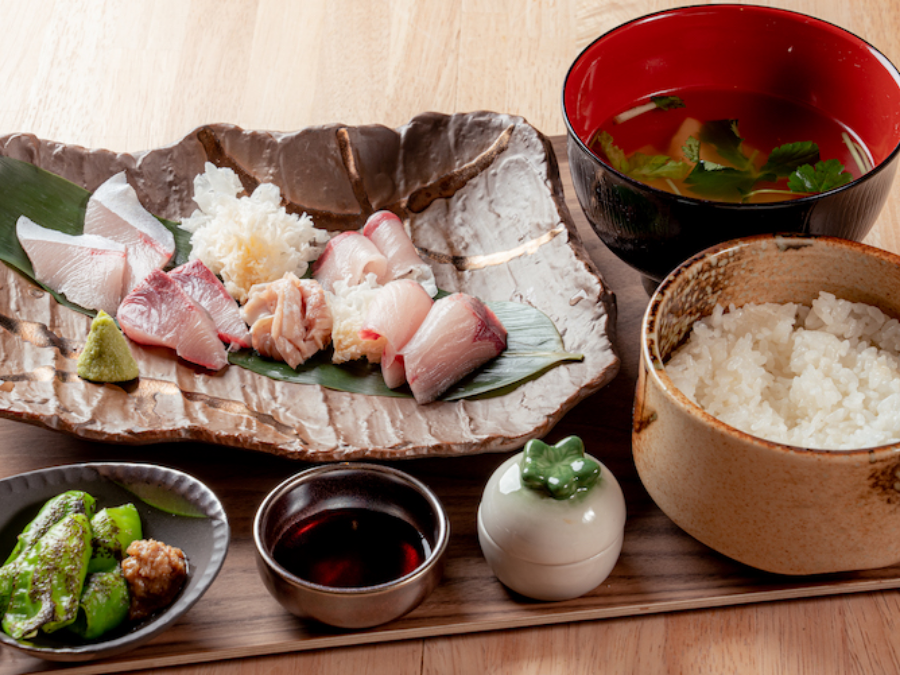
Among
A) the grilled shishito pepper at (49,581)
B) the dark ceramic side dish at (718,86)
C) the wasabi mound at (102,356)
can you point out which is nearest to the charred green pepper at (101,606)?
the grilled shishito pepper at (49,581)

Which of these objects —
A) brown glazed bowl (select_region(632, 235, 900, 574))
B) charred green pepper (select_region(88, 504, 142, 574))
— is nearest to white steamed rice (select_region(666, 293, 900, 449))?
brown glazed bowl (select_region(632, 235, 900, 574))

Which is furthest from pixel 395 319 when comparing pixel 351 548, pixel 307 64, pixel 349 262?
pixel 307 64

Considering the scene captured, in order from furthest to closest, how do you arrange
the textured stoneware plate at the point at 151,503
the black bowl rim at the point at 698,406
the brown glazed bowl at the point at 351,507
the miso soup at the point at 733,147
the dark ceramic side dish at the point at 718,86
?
the miso soup at the point at 733,147 < the dark ceramic side dish at the point at 718,86 < the textured stoneware plate at the point at 151,503 < the brown glazed bowl at the point at 351,507 < the black bowl rim at the point at 698,406

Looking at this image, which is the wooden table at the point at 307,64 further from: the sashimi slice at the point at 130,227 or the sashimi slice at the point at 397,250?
the sashimi slice at the point at 130,227

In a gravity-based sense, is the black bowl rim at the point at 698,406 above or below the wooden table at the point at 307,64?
above

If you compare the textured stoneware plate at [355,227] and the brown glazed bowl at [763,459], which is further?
the textured stoneware plate at [355,227]

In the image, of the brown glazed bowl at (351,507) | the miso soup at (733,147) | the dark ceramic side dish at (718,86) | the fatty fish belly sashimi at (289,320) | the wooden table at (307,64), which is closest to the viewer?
the brown glazed bowl at (351,507)

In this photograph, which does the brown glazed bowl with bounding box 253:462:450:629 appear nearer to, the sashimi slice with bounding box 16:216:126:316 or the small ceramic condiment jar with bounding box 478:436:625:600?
the small ceramic condiment jar with bounding box 478:436:625:600
